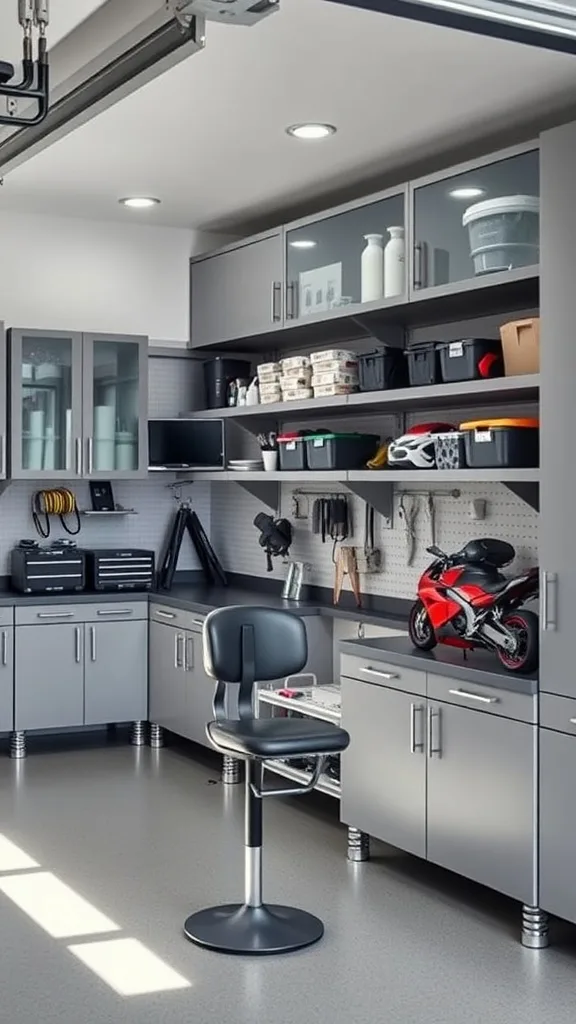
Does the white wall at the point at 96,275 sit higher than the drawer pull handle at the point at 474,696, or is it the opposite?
the white wall at the point at 96,275

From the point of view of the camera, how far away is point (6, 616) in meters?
6.45

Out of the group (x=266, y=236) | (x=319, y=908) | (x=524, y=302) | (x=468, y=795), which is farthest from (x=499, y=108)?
(x=319, y=908)

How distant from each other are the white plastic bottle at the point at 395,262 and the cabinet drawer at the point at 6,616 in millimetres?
2633

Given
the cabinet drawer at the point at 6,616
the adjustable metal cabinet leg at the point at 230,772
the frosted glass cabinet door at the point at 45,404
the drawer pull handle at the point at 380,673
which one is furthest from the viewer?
the frosted glass cabinet door at the point at 45,404

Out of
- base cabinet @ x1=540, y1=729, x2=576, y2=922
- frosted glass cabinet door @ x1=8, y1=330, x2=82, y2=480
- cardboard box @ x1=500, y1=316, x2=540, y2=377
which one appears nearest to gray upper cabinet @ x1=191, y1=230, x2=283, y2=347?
frosted glass cabinet door @ x1=8, y1=330, x2=82, y2=480

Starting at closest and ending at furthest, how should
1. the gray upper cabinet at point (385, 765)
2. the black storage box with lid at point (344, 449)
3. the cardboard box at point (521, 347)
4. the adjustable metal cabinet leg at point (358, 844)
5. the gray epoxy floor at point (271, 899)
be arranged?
the gray epoxy floor at point (271, 899), the cardboard box at point (521, 347), the gray upper cabinet at point (385, 765), the adjustable metal cabinet leg at point (358, 844), the black storage box with lid at point (344, 449)

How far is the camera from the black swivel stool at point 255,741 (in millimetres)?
3936

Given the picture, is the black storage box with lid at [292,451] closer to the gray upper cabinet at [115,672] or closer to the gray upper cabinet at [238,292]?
the gray upper cabinet at [238,292]

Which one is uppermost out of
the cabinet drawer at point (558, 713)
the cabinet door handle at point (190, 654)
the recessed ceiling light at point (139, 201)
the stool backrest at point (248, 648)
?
the recessed ceiling light at point (139, 201)

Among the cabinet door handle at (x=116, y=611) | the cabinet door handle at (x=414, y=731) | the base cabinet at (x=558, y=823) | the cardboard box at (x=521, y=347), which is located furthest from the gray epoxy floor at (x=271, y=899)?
the cardboard box at (x=521, y=347)

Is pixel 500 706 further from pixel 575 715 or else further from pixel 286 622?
pixel 286 622

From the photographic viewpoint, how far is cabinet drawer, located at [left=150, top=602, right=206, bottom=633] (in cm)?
628

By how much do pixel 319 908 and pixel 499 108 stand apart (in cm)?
297

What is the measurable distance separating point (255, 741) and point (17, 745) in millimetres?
2991
